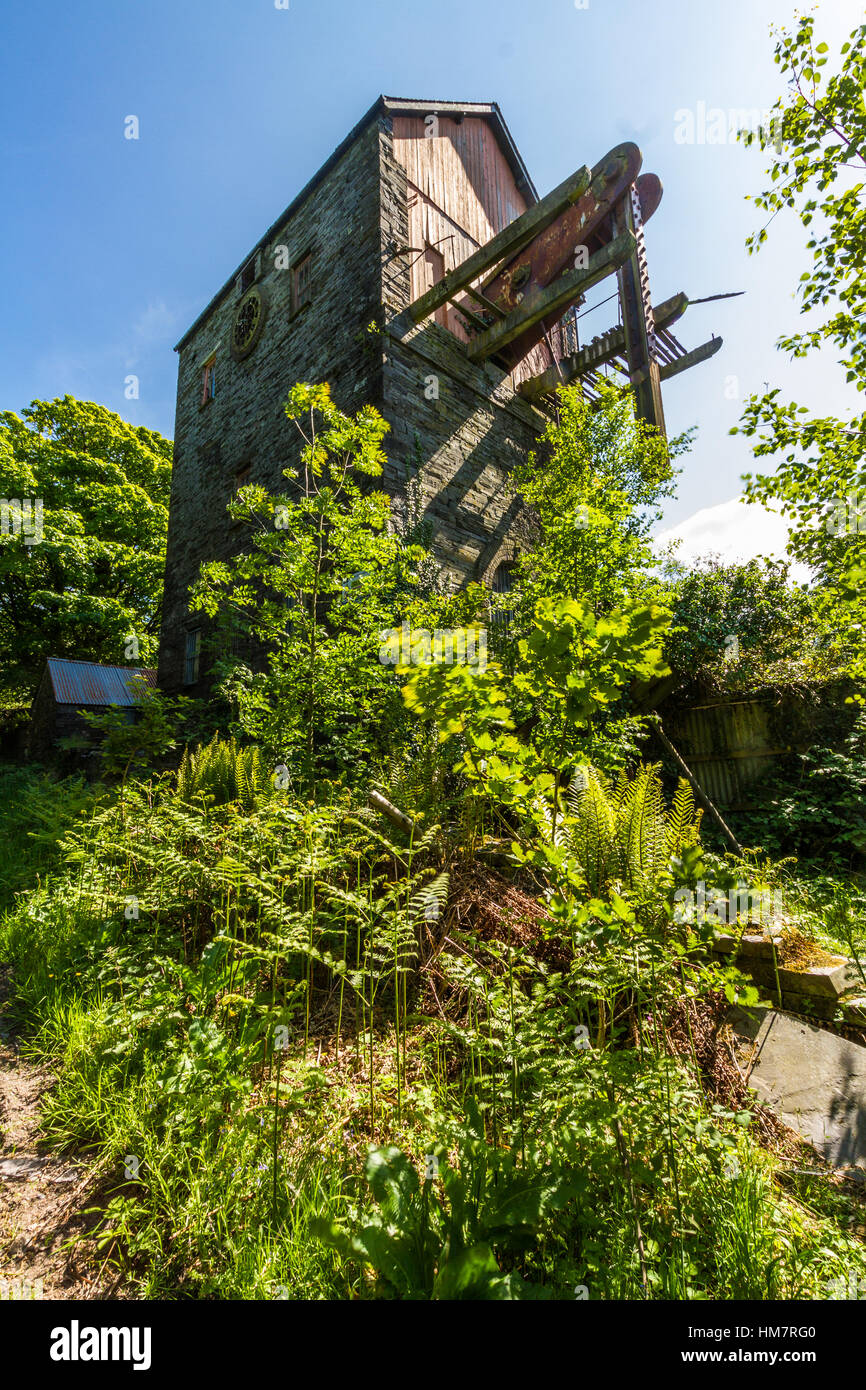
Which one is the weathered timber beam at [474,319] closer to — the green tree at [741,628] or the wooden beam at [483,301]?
the wooden beam at [483,301]

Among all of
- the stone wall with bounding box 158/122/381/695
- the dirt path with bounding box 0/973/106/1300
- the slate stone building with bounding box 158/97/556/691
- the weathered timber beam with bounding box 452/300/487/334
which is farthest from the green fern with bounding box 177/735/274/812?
the weathered timber beam with bounding box 452/300/487/334

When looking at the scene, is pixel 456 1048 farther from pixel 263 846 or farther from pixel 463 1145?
pixel 263 846

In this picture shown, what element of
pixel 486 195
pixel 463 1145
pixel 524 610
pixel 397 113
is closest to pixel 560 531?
pixel 524 610

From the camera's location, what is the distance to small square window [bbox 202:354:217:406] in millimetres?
12586

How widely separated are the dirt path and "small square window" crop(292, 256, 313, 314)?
1149cm

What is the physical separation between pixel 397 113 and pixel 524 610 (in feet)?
31.6

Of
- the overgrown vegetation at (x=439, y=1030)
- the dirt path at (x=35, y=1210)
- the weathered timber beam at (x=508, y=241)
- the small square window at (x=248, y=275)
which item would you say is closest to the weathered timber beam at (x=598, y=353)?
the weathered timber beam at (x=508, y=241)

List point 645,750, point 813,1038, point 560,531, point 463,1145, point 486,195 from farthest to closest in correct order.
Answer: point 486,195
point 645,750
point 560,531
point 813,1038
point 463,1145

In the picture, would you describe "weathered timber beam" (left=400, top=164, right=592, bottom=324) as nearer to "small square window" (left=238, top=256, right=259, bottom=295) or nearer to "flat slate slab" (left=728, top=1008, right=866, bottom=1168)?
"small square window" (left=238, top=256, right=259, bottom=295)

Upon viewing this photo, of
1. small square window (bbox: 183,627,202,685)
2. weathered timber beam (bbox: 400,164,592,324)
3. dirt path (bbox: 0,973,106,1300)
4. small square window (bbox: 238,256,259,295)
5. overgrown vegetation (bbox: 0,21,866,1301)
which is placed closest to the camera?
overgrown vegetation (bbox: 0,21,866,1301)

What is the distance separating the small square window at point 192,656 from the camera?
1162 centimetres

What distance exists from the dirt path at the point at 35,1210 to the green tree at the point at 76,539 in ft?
52.9

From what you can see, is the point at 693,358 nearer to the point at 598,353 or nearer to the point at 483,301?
the point at 598,353

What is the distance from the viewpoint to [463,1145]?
4.92 feet
